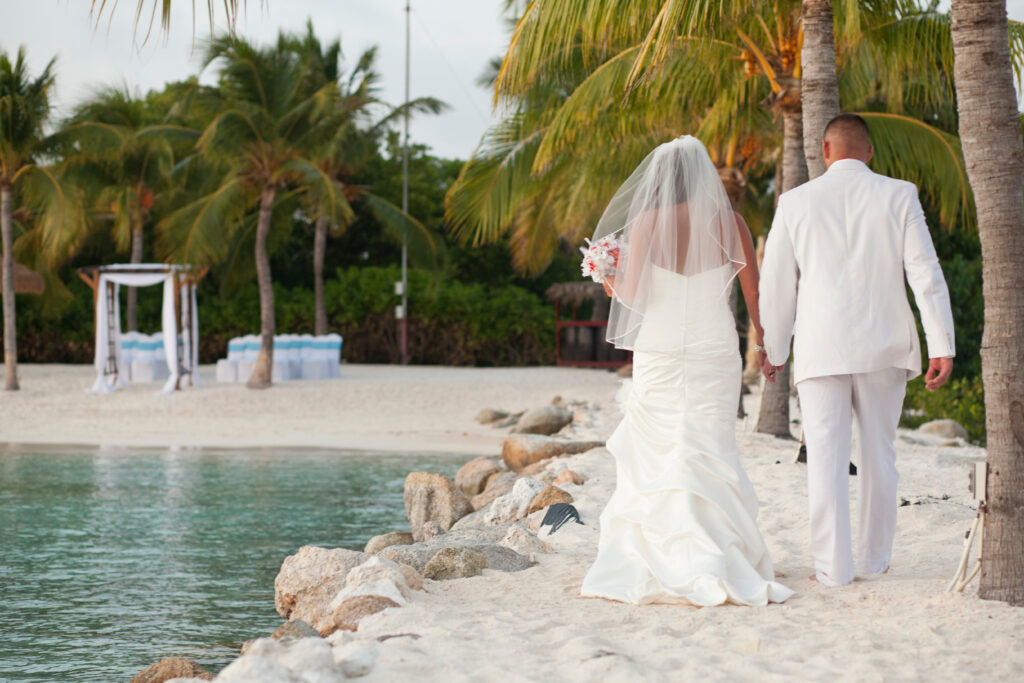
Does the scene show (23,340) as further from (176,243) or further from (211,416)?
(211,416)

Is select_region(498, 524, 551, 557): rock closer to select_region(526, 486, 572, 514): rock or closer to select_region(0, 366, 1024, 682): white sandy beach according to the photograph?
select_region(0, 366, 1024, 682): white sandy beach

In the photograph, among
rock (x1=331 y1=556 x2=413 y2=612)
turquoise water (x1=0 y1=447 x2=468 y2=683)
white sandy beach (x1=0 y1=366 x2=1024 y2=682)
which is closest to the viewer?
white sandy beach (x1=0 y1=366 x2=1024 y2=682)

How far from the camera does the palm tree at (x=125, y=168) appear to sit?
23391mm

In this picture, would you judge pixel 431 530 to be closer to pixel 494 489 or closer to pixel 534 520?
pixel 534 520

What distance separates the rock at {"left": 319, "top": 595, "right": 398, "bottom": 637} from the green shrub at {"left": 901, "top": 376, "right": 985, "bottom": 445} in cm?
979

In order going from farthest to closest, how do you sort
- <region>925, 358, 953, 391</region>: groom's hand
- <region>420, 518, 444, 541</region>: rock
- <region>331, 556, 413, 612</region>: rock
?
<region>420, 518, 444, 541</region>: rock < <region>331, 556, 413, 612</region>: rock < <region>925, 358, 953, 391</region>: groom's hand

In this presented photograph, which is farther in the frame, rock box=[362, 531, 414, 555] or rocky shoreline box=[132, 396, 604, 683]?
rock box=[362, 531, 414, 555]

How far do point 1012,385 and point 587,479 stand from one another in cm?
457

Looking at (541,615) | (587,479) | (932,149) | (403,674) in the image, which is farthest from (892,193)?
(932,149)

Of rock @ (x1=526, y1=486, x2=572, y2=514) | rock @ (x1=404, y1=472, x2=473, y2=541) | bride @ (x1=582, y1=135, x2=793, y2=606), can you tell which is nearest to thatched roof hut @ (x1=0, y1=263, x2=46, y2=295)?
rock @ (x1=404, y1=472, x2=473, y2=541)

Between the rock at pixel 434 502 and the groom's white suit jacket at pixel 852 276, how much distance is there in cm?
422

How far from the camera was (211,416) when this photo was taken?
17469 mm

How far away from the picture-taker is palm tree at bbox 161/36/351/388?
19.0 m

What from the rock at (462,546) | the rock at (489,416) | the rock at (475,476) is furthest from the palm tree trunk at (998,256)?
the rock at (489,416)
